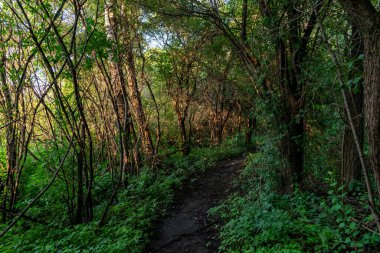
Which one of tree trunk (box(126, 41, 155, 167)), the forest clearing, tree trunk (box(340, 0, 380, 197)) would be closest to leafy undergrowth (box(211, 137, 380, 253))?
the forest clearing

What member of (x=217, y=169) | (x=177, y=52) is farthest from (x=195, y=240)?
(x=177, y=52)

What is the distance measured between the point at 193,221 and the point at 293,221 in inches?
89.4

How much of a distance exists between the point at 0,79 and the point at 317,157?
7.43 metres

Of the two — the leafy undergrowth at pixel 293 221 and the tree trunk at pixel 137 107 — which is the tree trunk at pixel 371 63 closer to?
the leafy undergrowth at pixel 293 221

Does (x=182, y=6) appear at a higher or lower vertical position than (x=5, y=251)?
higher

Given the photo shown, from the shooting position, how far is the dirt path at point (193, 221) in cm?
438

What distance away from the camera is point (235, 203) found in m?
5.42

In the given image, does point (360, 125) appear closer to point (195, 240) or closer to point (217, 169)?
point (195, 240)

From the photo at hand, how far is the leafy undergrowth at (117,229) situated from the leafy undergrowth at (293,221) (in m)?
1.47

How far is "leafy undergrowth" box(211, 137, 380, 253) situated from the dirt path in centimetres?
33

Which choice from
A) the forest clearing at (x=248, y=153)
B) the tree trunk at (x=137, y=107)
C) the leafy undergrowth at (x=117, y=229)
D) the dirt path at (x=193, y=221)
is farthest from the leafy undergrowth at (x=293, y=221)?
the tree trunk at (x=137, y=107)

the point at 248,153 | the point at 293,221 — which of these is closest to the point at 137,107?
the point at 248,153

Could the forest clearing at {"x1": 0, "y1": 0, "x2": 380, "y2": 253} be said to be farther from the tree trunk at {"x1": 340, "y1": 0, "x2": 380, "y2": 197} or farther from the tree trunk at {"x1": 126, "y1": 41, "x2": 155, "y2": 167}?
the tree trunk at {"x1": 126, "y1": 41, "x2": 155, "y2": 167}

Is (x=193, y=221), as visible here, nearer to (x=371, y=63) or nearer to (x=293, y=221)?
(x=293, y=221)
